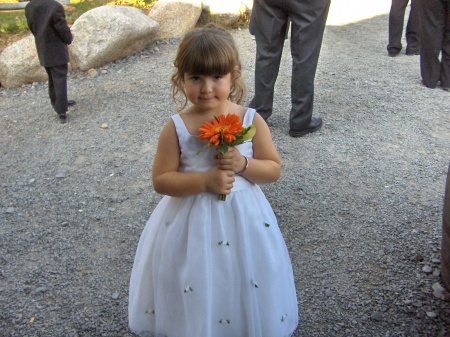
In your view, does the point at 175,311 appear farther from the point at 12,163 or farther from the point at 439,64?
the point at 439,64

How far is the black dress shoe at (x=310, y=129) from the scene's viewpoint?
476 centimetres

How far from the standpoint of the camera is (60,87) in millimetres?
5496

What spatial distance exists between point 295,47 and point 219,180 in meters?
2.80

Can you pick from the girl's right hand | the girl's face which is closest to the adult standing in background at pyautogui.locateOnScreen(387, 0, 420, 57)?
the girl's face

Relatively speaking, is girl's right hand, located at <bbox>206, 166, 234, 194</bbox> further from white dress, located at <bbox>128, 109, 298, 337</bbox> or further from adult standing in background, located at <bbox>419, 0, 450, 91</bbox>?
adult standing in background, located at <bbox>419, 0, 450, 91</bbox>

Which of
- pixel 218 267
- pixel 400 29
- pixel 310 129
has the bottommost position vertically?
pixel 310 129

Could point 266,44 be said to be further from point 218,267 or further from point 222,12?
point 222,12

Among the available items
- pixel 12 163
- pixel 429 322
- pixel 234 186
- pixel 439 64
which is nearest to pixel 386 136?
pixel 439 64

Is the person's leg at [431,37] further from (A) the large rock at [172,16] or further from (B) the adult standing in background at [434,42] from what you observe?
(A) the large rock at [172,16]

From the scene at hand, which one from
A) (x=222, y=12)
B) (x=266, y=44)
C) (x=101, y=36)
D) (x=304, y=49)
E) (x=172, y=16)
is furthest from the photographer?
(x=222, y=12)

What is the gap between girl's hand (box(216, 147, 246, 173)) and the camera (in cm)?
200

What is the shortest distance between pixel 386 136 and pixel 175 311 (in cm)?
302

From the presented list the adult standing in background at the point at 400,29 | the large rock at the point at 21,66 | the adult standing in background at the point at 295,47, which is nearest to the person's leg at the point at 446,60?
the adult standing in background at the point at 400,29

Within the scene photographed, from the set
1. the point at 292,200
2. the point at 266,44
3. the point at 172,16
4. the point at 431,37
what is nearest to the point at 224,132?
the point at 292,200
